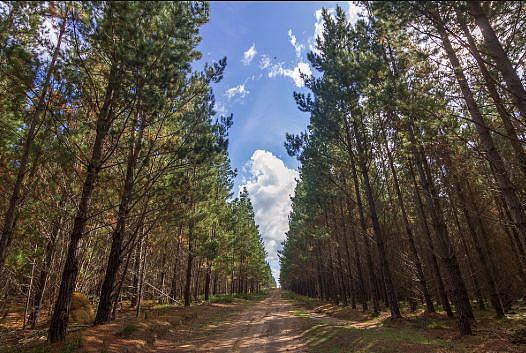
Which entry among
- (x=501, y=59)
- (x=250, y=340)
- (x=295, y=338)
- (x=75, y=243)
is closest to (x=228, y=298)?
(x=250, y=340)

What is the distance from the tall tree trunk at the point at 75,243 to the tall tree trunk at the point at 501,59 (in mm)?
9522

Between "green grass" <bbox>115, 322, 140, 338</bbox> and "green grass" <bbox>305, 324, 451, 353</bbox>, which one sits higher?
"green grass" <bbox>115, 322, 140, 338</bbox>

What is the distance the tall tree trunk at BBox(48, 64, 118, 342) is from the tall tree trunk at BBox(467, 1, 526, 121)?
9522mm

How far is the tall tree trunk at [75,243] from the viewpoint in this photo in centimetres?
874

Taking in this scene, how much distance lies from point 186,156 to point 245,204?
42885 mm

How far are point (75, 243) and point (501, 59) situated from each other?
12.6 meters

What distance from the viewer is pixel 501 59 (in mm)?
6594

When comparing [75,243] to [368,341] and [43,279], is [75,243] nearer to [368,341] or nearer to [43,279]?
[43,279]

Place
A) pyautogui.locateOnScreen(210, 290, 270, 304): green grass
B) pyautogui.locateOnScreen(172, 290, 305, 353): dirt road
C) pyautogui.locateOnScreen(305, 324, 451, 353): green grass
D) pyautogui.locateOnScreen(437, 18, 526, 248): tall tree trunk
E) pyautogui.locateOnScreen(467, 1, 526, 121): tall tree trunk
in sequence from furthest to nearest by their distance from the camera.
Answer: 1. pyautogui.locateOnScreen(210, 290, 270, 304): green grass
2. pyautogui.locateOnScreen(172, 290, 305, 353): dirt road
3. pyautogui.locateOnScreen(305, 324, 451, 353): green grass
4. pyautogui.locateOnScreen(437, 18, 526, 248): tall tree trunk
5. pyautogui.locateOnScreen(467, 1, 526, 121): tall tree trunk

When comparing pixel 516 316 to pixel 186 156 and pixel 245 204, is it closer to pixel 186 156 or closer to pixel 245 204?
pixel 186 156

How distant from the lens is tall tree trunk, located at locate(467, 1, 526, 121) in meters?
6.37

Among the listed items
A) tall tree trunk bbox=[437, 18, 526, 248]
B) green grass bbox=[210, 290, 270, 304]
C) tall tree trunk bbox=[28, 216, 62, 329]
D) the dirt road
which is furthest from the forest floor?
green grass bbox=[210, 290, 270, 304]

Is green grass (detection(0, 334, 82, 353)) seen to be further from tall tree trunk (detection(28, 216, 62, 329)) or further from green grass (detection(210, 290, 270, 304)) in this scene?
green grass (detection(210, 290, 270, 304))

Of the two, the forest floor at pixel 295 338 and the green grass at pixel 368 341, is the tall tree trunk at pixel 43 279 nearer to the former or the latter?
the forest floor at pixel 295 338
